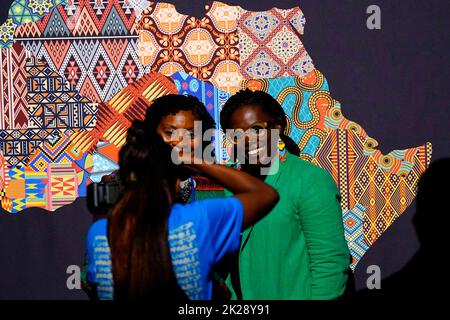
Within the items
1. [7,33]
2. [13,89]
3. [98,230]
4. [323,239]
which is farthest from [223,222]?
[7,33]

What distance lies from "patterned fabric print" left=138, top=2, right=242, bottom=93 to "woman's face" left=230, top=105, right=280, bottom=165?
69cm

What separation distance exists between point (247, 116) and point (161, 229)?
917mm

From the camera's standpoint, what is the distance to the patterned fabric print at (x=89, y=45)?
300cm

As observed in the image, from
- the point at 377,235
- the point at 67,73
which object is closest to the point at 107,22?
the point at 67,73

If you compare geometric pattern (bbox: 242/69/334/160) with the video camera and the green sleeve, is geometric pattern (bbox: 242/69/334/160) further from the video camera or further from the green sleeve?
the video camera

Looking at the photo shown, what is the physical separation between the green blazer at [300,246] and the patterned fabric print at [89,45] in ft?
4.29

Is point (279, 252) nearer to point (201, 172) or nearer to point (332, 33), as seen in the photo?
point (201, 172)

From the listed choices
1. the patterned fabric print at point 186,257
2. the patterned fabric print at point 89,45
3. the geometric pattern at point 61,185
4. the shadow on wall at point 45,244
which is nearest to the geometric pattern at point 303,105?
the patterned fabric print at point 89,45

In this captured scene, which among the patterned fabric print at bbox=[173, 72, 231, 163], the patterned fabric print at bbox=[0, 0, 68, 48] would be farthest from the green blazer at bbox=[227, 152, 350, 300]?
the patterned fabric print at bbox=[0, 0, 68, 48]

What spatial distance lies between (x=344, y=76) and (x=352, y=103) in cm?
16

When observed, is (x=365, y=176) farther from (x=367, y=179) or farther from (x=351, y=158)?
(x=351, y=158)

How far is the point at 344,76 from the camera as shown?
9.79 ft

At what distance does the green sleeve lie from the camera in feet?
6.87
